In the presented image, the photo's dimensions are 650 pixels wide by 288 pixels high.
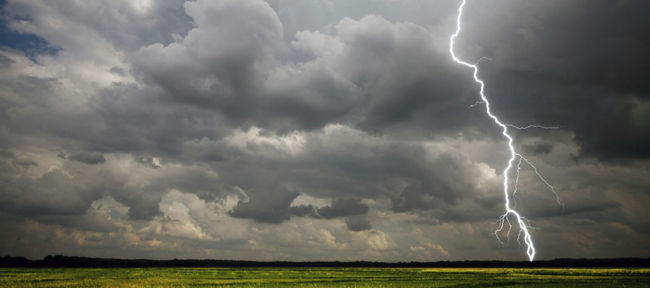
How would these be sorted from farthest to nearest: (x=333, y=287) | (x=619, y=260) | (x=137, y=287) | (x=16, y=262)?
(x=619, y=260)
(x=16, y=262)
(x=333, y=287)
(x=137, y=287)

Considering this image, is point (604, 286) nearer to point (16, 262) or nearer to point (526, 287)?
point (526, 287)

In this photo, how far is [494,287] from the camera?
35656 mm

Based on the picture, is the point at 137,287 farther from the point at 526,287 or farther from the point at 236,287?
the point at 526,287

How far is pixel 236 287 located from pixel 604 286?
1305 inches

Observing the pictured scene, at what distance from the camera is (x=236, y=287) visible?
1474 inches

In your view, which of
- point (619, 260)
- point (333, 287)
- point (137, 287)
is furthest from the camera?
point (619, 260)

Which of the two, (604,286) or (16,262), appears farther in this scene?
(16,262)

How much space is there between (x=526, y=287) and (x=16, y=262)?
525 ft

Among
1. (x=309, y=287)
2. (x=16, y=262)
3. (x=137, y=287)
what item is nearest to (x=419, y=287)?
(x=309, y=287)

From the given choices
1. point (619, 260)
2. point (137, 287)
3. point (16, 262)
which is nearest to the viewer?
point (137, 287)

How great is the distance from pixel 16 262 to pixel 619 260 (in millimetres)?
224828

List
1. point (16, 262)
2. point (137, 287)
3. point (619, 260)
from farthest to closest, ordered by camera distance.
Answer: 1. point (619, 260)
2. point (16, 262)
3. point (137, 287)

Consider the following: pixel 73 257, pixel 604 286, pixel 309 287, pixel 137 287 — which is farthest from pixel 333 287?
pixel 73 257

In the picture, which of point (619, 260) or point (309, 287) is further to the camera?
point (619, 260)
